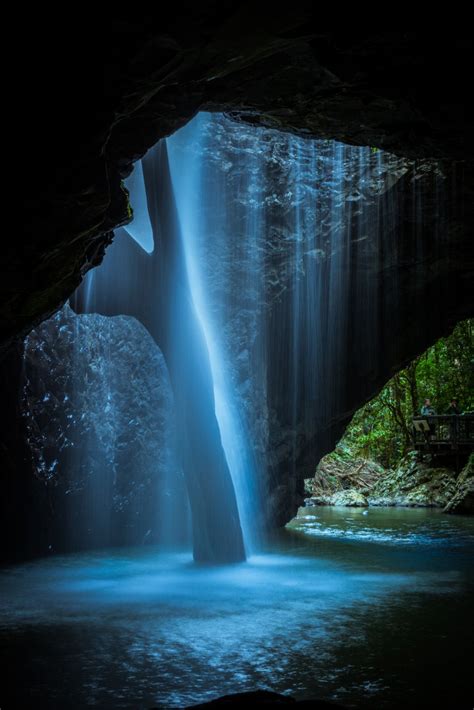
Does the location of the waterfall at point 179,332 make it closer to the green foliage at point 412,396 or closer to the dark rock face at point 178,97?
the dark rock face at point 178,97

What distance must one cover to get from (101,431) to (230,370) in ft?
11.2

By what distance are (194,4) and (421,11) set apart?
6.30 feet

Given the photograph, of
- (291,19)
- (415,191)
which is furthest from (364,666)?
(415,191)

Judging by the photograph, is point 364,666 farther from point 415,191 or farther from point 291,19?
point 415,191

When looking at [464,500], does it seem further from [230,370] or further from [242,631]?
[242,631]

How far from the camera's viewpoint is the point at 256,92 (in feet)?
23.3

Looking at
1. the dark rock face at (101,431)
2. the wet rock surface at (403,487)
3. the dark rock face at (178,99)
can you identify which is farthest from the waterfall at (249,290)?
the wet rock surface at (403,487)

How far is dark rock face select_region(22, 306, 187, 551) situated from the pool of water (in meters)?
2.83

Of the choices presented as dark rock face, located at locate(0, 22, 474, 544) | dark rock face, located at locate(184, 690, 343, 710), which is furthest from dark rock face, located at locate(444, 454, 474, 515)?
dark rock face, located at locate(184, 690, 343, 710)

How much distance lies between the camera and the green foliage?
89.8 feet

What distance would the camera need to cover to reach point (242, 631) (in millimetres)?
5730

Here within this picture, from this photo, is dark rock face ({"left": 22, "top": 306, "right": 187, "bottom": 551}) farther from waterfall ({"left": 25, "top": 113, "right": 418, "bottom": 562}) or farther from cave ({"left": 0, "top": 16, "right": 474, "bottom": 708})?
waterfall ({"left": 25, "top": 113, "right": 418, "bottom": 562})

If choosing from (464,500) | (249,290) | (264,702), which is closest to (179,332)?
(249,290)

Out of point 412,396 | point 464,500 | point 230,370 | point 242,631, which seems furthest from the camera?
point 412,396
